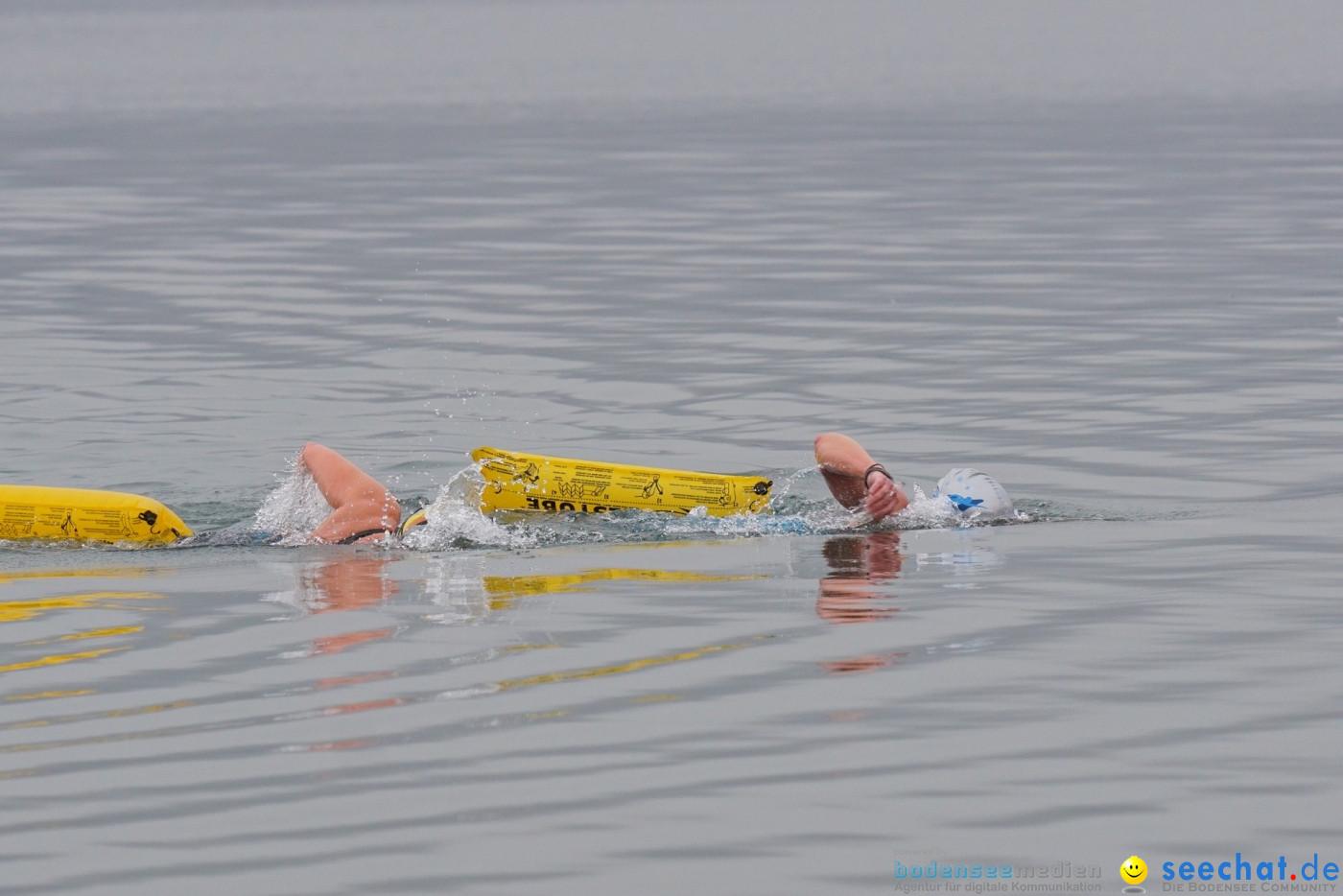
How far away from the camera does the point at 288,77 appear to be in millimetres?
78438

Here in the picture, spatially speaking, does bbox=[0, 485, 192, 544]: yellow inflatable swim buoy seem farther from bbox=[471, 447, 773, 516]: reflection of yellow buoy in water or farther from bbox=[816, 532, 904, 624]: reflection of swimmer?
bbox=[816, 532, 904, 624]: reflection of swimmer

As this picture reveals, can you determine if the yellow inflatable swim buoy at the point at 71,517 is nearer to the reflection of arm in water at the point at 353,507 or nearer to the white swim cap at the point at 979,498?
the reflection of arm in water at the point at 353,507

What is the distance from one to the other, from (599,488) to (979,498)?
7.43 feet

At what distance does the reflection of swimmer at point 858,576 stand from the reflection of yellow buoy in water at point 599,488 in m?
0.67

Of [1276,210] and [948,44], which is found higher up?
[948,44]

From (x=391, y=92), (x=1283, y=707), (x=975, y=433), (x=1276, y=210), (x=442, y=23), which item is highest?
(x=442, y=23)

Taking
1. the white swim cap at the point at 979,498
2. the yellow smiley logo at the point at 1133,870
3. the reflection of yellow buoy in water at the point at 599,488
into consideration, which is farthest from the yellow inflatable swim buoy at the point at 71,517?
the yellow smiley logo at the point at 1133,870

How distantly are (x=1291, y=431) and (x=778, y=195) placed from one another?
19.1 meters

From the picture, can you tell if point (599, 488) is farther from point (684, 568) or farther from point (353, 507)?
point (353, 507)

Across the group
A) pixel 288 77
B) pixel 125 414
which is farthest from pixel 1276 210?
pixel 288 77

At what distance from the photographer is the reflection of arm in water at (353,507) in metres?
12.4

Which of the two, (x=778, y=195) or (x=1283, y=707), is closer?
(x=1283, y=707)

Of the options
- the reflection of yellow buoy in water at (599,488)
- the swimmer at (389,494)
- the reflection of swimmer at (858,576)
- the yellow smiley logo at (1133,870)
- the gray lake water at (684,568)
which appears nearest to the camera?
the yellow smiley logo at (1133,870)

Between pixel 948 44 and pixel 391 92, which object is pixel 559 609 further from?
pixel 948 44
